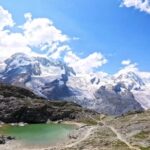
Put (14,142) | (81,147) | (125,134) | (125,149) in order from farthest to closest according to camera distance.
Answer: (125,134)
(14,142)
(81,147)
(125,149)

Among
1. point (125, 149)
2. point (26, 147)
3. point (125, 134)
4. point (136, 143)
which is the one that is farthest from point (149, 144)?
point (26, 147)

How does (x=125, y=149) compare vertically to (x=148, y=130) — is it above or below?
below

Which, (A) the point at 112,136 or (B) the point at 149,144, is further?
(A) the point at 112,136

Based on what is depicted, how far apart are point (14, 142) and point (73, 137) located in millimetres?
27490

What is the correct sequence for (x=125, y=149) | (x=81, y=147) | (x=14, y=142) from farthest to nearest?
1. (x=14, y=142)
2. (x=81, y=147)
3. (x=125, y=149)

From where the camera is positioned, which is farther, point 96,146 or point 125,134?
point 125,134

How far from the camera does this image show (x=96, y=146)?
152 metres

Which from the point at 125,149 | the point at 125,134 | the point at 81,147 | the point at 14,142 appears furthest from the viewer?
the point at 125,134

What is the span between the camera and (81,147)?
5984 inches

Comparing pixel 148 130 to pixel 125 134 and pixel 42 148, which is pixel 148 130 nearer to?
pixel 125 134

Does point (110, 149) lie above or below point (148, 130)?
below

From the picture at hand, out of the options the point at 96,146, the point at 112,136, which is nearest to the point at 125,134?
the point at 112,136

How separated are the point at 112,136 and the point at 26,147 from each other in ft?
136

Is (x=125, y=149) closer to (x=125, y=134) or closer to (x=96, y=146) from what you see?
(x=96, y=146)
